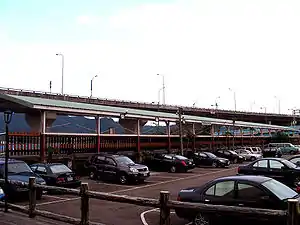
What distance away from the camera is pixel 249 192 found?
9.13 meters

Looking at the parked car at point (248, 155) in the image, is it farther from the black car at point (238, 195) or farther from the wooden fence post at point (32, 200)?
the wooden fence post at point (32, 200)

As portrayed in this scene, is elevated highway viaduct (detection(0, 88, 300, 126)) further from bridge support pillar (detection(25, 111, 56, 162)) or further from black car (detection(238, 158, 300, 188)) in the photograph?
black car (detection(238, 158, 300, 188))

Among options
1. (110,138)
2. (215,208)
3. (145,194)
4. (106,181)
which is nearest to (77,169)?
(106,181)

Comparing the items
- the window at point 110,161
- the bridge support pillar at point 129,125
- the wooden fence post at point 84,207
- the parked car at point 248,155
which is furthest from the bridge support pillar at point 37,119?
the parked car at point 248,155

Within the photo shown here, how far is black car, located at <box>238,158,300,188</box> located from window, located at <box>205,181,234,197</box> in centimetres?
842

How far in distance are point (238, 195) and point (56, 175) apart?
10.6 m

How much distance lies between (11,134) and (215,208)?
17.6m

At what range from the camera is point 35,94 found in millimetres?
59969

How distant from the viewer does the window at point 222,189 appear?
9.41 metres

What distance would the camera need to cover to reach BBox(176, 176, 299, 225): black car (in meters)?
8.70

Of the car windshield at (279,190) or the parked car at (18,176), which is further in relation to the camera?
the parked car at (18,176)

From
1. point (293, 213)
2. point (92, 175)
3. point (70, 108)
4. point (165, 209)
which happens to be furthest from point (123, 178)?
point (293, 213)

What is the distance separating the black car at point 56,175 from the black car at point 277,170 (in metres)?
8.25

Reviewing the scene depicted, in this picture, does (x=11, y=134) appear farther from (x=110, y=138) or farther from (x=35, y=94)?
(x=35, y=94)
